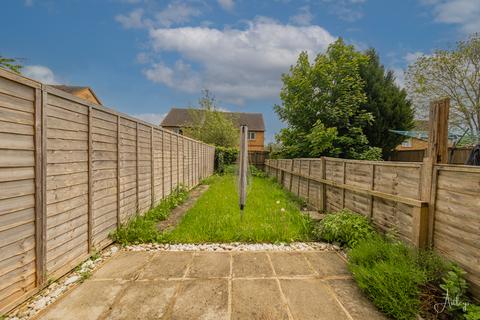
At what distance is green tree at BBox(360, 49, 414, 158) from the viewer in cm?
1356

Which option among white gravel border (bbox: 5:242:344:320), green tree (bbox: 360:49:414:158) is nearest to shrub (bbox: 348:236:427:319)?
white gravel border (bbox: 5:242:344:320)

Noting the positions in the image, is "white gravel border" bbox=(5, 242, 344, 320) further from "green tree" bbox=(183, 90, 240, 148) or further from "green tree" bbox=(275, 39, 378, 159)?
"green tree" bbox=(183, 90, 240, 148)

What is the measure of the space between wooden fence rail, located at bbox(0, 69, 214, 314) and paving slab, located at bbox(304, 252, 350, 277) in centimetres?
314

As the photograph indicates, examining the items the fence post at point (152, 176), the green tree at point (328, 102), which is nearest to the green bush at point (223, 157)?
the green tree at point (328, 102)

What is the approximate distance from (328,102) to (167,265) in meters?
12.0

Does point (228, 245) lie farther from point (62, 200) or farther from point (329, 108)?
point (329, 108)

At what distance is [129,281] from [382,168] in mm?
3926

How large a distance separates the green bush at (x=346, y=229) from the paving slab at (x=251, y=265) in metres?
1.29

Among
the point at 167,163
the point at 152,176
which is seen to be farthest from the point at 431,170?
the point at 167,163

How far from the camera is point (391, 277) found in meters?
2.11

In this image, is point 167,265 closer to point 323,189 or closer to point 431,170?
point 431,170

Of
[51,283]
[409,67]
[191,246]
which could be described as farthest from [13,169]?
[409,67]

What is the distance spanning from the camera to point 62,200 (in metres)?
2.40

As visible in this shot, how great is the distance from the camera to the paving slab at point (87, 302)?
190 cm
